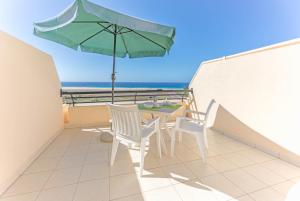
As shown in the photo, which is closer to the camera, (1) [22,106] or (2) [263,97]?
(1) [22,106]

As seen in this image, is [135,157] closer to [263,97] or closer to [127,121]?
[127,121]

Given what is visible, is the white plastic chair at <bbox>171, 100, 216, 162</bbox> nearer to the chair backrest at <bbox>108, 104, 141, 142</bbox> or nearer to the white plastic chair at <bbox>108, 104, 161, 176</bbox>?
the white plastic chair at <bbox>108, 104, 161, 176</bbox>

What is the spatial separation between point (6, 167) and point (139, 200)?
139 cm

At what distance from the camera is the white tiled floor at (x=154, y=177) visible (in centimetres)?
126

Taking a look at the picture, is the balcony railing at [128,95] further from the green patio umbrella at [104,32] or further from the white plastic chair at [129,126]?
the white plastic chair at [129,126]

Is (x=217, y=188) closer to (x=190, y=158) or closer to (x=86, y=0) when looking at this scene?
(x=190, y=158)

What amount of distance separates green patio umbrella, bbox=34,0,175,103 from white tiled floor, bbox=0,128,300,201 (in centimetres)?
156

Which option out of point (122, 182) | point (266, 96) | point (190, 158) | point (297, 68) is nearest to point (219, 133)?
point (266, 96)

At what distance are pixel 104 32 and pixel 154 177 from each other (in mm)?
2587

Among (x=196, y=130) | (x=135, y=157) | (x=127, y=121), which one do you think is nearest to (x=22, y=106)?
(x=127, y=121)

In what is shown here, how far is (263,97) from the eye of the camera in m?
2.22

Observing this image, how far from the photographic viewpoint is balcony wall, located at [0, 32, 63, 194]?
1.33 m

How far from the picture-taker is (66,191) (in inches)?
51.2

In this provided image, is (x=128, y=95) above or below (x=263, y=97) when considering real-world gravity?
below
